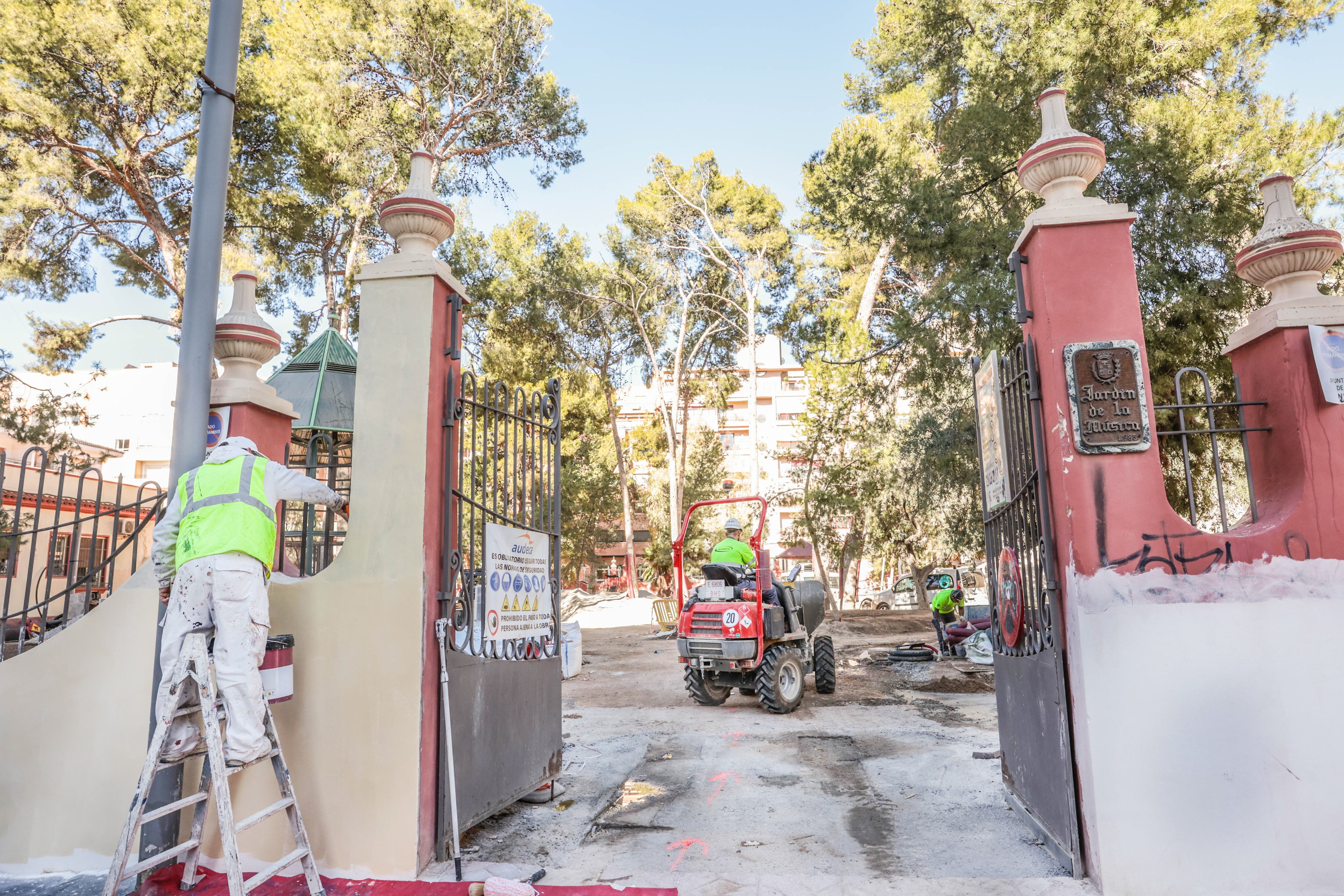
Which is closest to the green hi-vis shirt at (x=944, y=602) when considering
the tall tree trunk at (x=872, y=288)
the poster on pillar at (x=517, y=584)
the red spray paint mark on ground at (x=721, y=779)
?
the tall tree trunk at (x=872, y=288)

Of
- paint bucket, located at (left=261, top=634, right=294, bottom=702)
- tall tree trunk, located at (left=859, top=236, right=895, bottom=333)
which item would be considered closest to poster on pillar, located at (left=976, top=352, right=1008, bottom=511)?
paint bucket, located at (left=261, top=634, right=294, bottom=702)

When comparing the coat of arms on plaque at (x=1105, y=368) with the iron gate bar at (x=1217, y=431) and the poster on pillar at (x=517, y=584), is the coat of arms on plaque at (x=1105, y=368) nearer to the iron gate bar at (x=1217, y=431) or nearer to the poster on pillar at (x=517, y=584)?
the iron gate bar at (x=1217, y=431)

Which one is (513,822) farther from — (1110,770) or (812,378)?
(812,378)

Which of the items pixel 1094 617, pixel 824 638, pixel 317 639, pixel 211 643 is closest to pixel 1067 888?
pixel 1094 617

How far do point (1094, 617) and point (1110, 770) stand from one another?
0.65 meters

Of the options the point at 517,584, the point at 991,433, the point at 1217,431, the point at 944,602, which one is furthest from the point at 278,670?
the point at 944,602

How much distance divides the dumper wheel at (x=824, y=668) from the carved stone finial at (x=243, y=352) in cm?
710

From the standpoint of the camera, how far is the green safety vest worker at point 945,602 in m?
12.7

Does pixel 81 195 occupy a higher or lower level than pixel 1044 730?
higher

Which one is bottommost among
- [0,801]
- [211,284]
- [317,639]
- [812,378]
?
[0,801]

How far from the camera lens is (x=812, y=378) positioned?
20.3m

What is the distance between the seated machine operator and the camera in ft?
28.6

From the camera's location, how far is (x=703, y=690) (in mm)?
9055

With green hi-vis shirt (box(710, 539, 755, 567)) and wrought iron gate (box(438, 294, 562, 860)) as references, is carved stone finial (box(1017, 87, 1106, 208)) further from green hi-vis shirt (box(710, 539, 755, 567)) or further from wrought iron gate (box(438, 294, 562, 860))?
green hi-vis shirt (box(710, 539, 755, 567))
